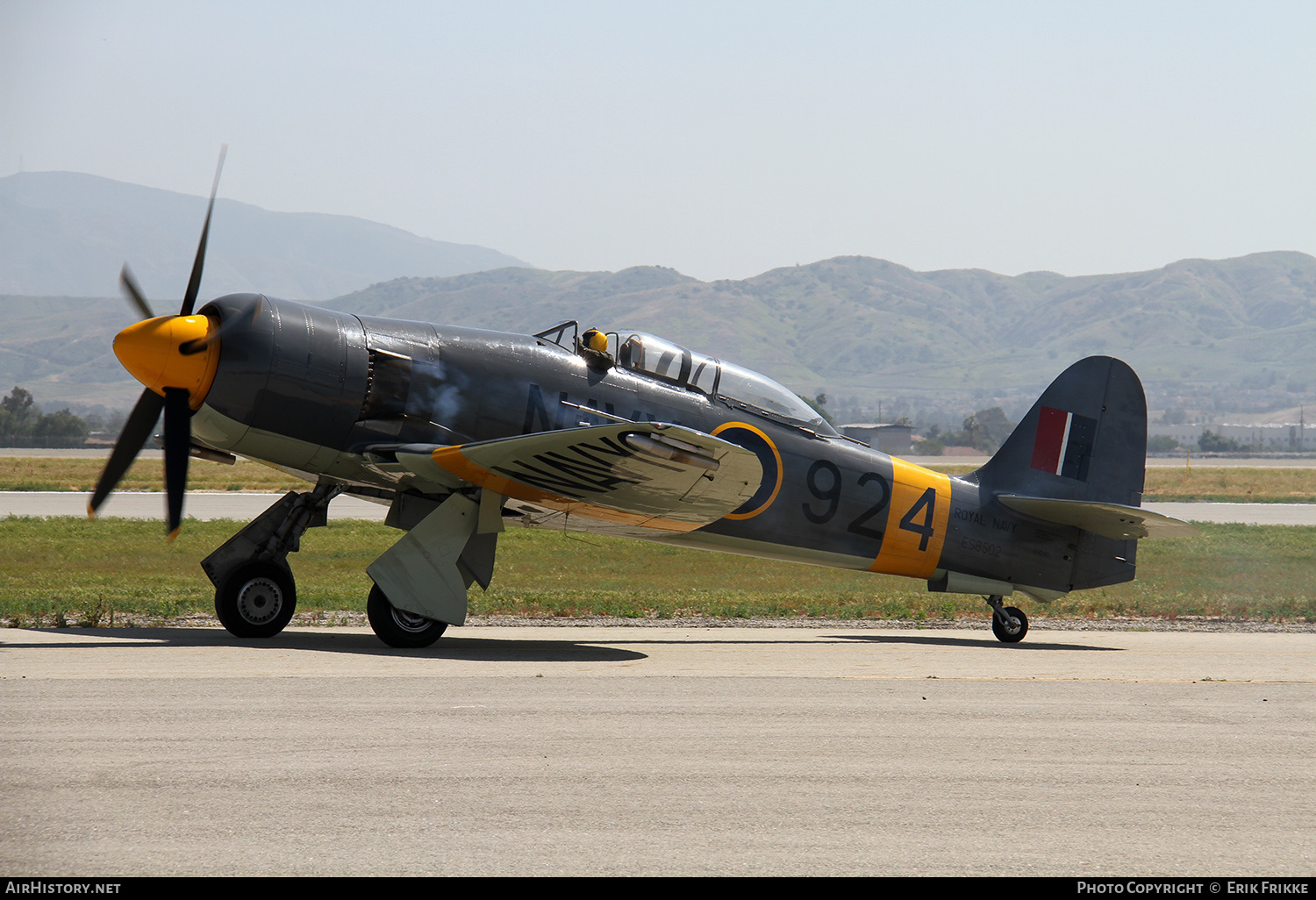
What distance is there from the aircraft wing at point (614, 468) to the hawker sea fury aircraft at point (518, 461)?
0.08 ft

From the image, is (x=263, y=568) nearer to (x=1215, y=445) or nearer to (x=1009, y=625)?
(x=1009, y=625)

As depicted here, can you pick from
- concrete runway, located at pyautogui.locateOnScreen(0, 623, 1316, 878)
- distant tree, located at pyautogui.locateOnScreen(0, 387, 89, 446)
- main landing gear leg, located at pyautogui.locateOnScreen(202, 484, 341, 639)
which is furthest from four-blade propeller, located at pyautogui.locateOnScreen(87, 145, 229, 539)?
distant tree, located at pyautogui.locateOnScreen(0, 387, 89, 446)

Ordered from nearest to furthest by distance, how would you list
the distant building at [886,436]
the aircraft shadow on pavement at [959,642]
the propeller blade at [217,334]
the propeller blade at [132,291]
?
1. the propeller blade at [217,334]
2. the propeller blade at [132,291]
3. the aircraft shadow on pavement at [959,642]
4. the distant building at [886,436]

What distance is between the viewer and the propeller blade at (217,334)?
31.4 ft

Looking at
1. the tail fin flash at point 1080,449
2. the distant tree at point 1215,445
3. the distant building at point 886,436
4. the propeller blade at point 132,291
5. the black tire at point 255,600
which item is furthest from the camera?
the distant tree at point 1215,445

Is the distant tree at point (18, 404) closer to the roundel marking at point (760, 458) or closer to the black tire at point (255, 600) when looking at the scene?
the black tire at point (255, 600)

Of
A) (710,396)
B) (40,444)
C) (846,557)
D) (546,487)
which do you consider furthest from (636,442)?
(40,444)

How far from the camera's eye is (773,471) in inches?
470

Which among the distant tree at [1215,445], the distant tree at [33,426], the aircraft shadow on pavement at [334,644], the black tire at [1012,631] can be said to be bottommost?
the distant tree at [33,426]

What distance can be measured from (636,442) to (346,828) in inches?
197

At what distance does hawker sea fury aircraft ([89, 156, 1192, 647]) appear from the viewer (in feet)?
31.8

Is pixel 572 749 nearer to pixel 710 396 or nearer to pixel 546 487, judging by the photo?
pixel 546 487

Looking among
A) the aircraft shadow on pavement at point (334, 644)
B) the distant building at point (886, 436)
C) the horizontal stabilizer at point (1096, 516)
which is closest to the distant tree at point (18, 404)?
the distant building at point (886, 436)

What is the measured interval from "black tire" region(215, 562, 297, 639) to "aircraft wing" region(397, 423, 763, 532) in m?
2.11
